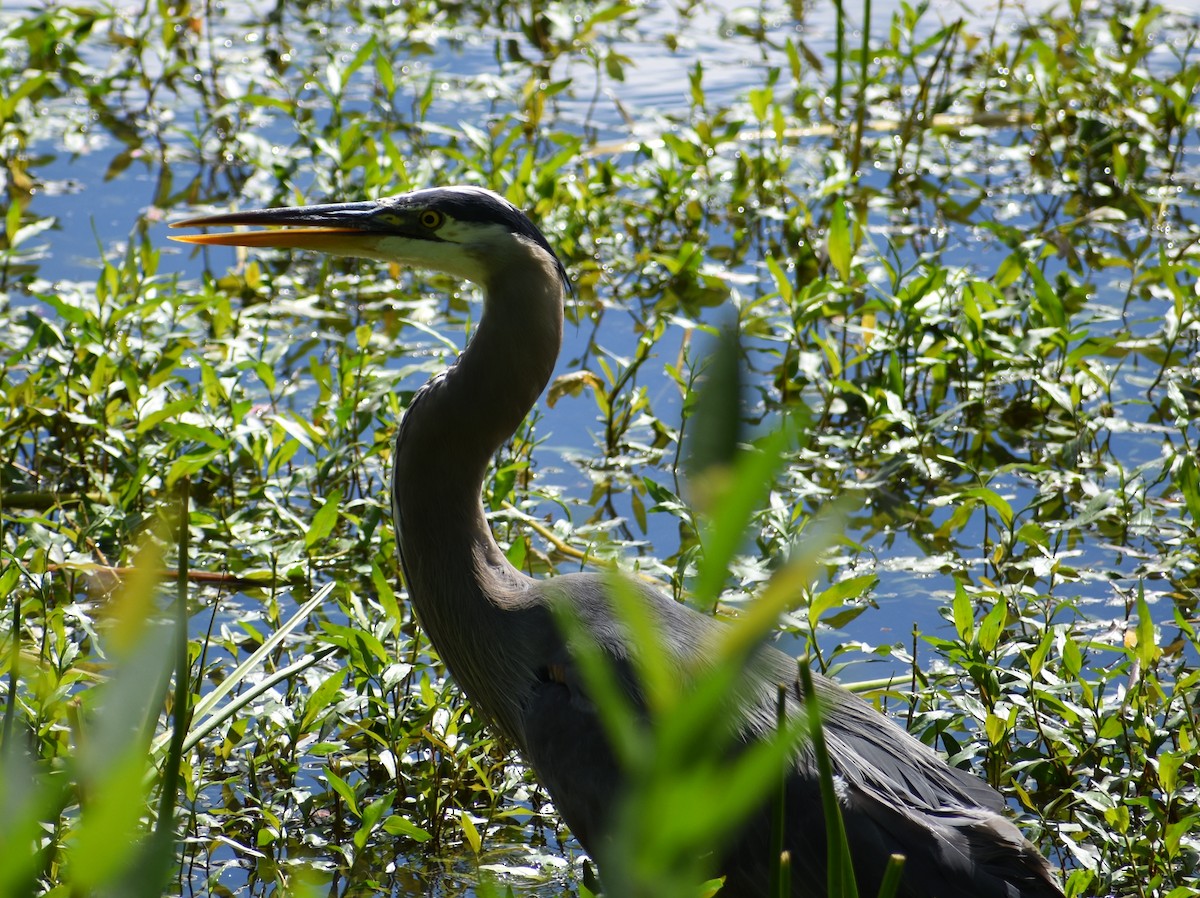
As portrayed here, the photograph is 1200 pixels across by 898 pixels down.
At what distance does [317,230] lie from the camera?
302cm

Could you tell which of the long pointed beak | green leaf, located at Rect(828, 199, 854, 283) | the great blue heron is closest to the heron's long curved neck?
the great blue heron

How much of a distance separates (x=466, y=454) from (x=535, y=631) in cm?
39

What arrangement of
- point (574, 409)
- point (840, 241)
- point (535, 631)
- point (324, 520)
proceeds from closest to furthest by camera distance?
point (535, 631) → point (324, 520) → point (840, 241) → point (574, 409)

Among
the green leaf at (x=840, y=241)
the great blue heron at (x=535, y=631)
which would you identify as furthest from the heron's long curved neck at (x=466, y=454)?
the green leaf at (x=840, y=241)

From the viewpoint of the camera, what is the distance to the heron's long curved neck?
2766mm

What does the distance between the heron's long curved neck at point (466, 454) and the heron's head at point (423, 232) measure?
0.16ft

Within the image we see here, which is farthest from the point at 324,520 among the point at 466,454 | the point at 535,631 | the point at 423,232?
the point at 535,631

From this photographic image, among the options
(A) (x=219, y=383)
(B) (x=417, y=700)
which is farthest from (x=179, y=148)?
(B) (x=417, y=700)

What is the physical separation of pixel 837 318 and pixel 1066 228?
105cm

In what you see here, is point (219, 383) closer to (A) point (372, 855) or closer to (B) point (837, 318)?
(A) point (372, 855)

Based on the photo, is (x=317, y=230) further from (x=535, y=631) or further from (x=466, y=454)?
(x=535, y=631)

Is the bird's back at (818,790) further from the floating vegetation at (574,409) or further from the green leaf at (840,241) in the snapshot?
the green leaf at (840,241)

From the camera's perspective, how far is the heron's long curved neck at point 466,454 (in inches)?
109

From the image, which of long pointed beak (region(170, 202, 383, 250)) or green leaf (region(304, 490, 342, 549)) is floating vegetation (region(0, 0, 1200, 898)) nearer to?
green leaf (region(304, 490, 342, 549))
